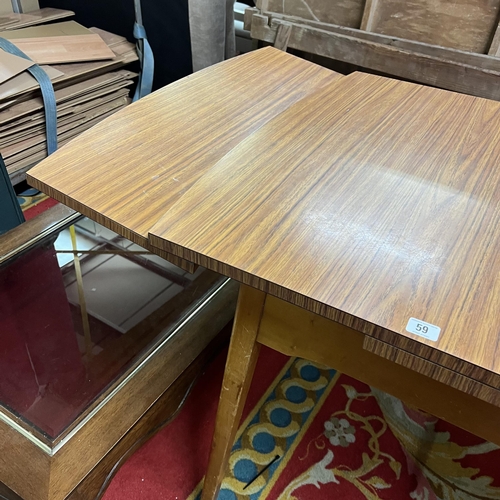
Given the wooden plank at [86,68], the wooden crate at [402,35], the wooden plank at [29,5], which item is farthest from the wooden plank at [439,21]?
the wooden plank at [29,5]

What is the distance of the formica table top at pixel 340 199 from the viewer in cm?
42

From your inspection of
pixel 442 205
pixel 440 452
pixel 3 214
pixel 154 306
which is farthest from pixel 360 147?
pixel 3 214

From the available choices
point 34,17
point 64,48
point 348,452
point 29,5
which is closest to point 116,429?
point 348,452

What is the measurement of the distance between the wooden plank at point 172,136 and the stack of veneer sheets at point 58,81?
764mm

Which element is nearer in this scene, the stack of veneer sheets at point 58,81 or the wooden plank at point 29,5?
the stack of veneer sheets at point 58,81

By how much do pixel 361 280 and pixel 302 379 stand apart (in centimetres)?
74

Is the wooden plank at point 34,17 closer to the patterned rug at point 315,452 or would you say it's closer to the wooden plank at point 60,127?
the wooden plank at point 60,127

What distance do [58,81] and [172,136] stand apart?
0.95 m

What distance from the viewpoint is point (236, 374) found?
66 centimetres

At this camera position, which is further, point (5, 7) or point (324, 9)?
point (5, 7)

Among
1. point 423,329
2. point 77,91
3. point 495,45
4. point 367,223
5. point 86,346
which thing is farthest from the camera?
point 77,91

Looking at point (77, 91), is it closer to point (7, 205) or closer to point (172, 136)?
point (7, 205)

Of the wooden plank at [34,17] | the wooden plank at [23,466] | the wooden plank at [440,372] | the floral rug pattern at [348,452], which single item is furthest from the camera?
the wooden plank at [34,17]

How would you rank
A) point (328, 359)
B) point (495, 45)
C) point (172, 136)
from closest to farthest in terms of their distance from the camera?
1. point (328, 359)
2. point (172, 136)
3. point (495, 45)
